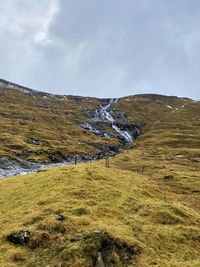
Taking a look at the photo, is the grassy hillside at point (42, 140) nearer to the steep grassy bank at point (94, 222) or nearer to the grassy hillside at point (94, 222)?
the steep grassy bank at point (94, 222)

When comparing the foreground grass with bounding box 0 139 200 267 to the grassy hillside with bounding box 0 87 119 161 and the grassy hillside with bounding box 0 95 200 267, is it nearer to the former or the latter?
Answer: the grassy hillside with bounding box 0 95 200 267

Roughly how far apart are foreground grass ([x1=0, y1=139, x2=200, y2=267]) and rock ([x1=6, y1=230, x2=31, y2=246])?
531 millimetres

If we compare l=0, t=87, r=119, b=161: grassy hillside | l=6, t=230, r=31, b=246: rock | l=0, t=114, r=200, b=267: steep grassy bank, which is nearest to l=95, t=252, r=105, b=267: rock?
l=0, t=114, r=200, b=267: steep grassy bank

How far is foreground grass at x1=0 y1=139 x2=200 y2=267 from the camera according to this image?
96.5 ft

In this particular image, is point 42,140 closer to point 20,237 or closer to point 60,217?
point 60,217

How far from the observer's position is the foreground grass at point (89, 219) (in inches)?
1158

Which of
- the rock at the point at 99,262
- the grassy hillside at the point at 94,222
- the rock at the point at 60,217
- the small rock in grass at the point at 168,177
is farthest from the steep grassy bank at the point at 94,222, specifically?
the small rock in grass at the point at 168,177

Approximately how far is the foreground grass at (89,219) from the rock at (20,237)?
531mm

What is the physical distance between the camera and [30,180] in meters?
55.1

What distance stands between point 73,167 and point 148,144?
108 metres

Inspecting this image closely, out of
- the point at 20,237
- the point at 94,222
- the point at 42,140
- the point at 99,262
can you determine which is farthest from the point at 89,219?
the point at 42,140

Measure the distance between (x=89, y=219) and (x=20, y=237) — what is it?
6.38 meters

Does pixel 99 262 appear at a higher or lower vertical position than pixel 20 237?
lower

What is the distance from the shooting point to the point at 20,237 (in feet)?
103
